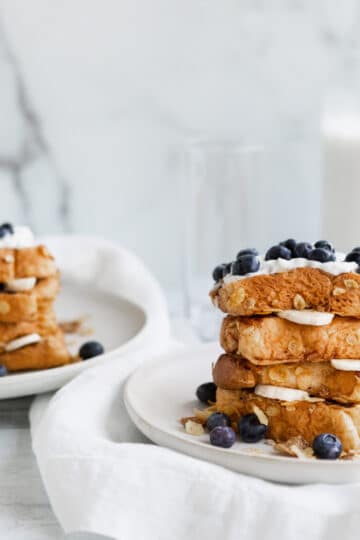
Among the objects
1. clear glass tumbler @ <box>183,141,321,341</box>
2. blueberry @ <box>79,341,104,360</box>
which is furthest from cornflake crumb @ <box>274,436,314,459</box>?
clear glass tumbler @ <box>183,141,321,341</box>

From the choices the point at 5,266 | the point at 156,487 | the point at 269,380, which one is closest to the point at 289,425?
the point at 269,380

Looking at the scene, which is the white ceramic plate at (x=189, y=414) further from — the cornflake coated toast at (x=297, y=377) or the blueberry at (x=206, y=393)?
the cornflake coated toast at (x=297, y=377)

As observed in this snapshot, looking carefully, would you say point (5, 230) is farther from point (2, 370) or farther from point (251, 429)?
point (251, 429)

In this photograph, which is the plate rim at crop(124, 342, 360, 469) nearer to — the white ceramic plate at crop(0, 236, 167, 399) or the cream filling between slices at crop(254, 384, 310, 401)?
the cream filling between slices at crop(254, 384, 310, 401)

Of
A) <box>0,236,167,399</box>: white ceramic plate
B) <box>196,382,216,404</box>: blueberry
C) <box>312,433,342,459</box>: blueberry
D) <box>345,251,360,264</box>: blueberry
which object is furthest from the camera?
<box>0,236,167,399</box>: white ceramic plate

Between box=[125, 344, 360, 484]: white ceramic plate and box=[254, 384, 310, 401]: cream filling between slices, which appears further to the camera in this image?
box=[254, 384, 310, 401]: cream filling between slices

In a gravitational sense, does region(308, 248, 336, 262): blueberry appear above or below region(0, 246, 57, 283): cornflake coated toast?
above

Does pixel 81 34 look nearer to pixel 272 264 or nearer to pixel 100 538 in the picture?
pixel 272 264
